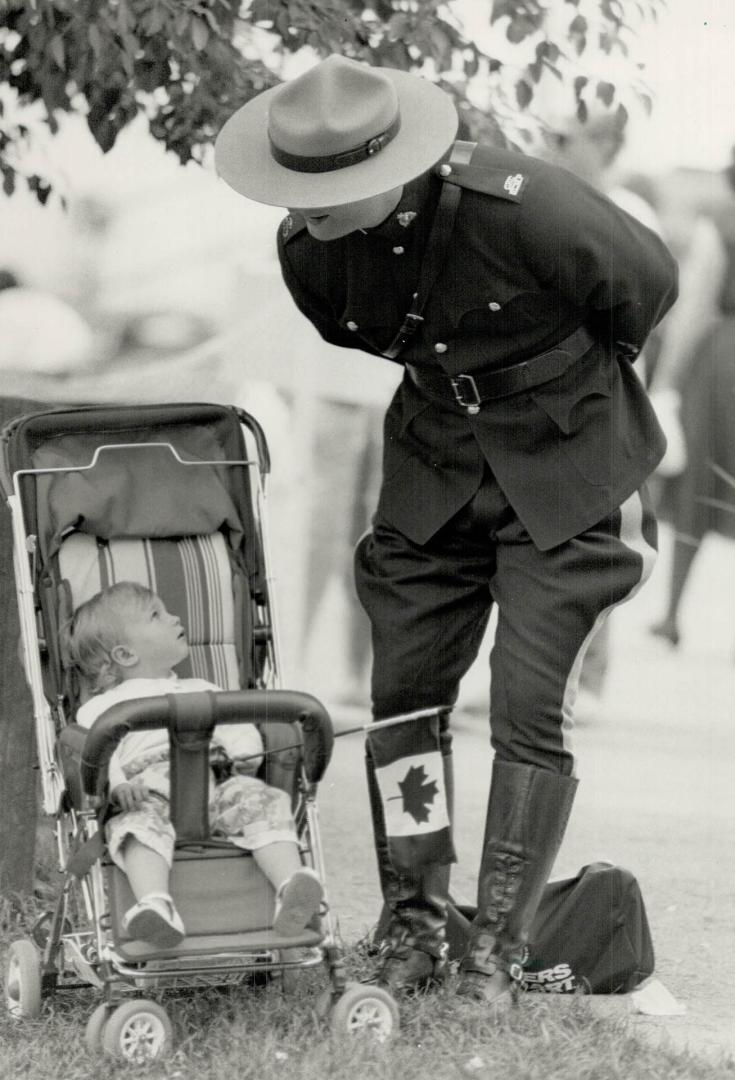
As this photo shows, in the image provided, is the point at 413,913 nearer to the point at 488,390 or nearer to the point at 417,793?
the point at 417,793

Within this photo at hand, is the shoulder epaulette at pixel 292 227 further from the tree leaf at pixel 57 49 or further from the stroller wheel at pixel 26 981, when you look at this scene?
the stroller wheel at pixel 26 981

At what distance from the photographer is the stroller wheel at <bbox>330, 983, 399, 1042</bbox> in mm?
3680

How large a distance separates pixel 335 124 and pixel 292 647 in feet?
14.1

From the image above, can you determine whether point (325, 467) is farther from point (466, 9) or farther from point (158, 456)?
point (158, 456)

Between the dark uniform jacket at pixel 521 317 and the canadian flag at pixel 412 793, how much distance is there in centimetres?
49

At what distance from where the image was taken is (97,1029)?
3.62 metres

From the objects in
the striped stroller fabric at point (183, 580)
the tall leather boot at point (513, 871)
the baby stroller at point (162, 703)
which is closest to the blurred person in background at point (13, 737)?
the baby stroller at point (162, 703)

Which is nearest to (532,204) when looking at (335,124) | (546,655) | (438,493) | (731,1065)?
(335,124)

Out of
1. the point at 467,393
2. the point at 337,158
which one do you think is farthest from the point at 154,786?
the point at 337,158

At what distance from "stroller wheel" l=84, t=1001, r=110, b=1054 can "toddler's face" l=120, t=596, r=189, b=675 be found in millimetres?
816

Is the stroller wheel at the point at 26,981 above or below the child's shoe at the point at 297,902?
below

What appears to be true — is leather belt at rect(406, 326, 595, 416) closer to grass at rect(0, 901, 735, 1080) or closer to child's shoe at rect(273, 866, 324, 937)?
child's shoe at rect(273, 866, 324, 937)

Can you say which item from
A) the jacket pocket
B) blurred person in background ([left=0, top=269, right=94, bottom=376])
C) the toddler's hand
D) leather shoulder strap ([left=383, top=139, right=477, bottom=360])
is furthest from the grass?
blurred person in background ([left=0, top=269, right=94, bottom=376])

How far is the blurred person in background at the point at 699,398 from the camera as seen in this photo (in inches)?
309
